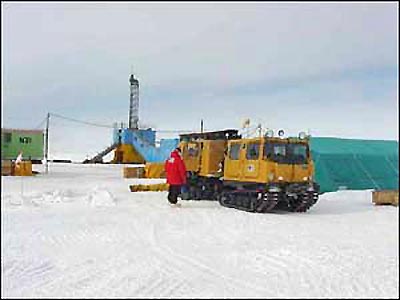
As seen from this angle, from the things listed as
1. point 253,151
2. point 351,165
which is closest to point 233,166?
point 253,151

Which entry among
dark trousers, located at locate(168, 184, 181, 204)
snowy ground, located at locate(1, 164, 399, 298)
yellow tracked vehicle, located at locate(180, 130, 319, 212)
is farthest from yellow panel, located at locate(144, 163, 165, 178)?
snowy ground, located at locate(1, 164, 399, 298)

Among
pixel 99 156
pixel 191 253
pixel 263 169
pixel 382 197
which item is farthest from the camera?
pixel 99 156

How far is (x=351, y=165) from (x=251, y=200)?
625 centimetres

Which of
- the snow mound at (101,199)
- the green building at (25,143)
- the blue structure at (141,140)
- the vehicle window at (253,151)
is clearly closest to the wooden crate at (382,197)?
the vehicle window at (253,151)

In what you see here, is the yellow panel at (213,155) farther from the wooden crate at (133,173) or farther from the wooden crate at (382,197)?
the wooden crate at (133,173)

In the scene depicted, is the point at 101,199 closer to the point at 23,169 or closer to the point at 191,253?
the point at 191,253

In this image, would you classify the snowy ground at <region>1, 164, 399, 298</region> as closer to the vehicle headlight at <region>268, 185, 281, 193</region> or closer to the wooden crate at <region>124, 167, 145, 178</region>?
the vehicle headlight at <region>268, 185, 281, 193</region>

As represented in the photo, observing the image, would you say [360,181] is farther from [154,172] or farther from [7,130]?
[7,130]

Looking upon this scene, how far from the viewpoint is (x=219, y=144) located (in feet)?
45.0

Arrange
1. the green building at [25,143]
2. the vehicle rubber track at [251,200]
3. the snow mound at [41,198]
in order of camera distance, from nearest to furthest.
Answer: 1. the snow mound at [41,198]
2. the vehicle rubber track at [251,200]
3. the green building at [25,143]

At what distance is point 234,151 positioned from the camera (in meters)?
12.7

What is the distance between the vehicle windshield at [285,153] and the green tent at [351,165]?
4257 mm

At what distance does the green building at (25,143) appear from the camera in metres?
29.9

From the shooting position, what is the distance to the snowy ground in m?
5.04
